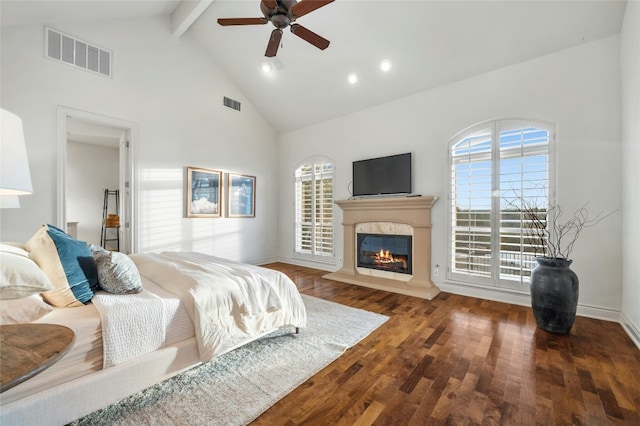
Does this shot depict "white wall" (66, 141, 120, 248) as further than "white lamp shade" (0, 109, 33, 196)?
Yes

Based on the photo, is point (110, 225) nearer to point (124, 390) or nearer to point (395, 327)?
point (124, 390)

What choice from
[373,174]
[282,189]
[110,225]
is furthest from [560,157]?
[110,225]

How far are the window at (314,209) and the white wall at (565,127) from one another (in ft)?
4.85

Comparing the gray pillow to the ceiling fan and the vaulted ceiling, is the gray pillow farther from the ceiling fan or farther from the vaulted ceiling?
the vaulted ceiling

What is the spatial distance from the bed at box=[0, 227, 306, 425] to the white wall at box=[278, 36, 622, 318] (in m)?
3.14

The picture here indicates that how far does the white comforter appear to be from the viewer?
181 centimetres

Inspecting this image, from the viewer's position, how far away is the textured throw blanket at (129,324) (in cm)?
148

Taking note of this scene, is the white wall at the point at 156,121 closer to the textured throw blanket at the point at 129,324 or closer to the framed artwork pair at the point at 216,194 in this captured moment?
the framed artwork pair at the point at 216,194

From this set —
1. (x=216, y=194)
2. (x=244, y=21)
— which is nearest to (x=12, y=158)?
(x=244, y=21)

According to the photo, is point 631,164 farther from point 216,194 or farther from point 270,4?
point 216,194

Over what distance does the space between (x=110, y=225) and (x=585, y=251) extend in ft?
28.9

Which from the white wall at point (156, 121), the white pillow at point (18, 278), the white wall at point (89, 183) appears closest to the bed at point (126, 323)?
the white pillow at point (18, 278)

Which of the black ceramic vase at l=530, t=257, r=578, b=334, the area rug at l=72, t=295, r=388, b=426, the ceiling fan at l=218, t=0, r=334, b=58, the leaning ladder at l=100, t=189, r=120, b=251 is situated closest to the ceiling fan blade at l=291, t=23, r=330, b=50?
the ceiling fan at l=218, t=0, r=334, b=58

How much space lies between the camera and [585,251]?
3.02 meters
